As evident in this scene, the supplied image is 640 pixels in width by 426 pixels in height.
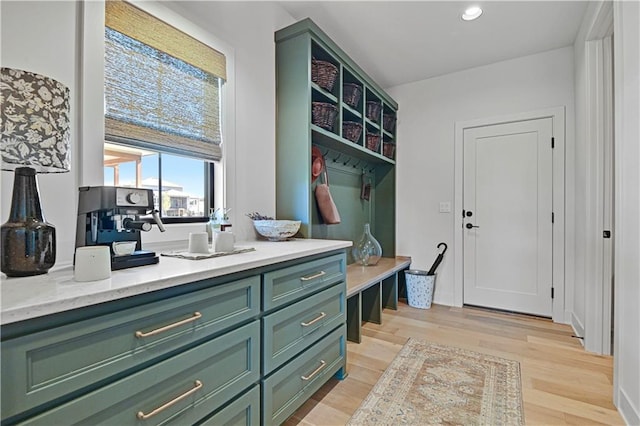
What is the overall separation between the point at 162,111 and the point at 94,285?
105 centimetres

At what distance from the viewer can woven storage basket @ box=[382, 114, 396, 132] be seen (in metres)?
3.59

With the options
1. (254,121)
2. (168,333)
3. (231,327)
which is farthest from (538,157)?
(168,333)

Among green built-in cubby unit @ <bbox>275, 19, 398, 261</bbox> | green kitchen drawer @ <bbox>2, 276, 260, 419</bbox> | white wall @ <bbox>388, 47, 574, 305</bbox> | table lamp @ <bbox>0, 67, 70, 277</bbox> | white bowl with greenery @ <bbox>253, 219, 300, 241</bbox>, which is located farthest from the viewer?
white wall @ <bbox>388, 47, 574, 305</bbox>

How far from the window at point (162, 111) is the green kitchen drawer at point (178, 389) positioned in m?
0.86

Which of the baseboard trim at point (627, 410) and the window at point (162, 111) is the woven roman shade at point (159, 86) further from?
the baseboard trim at point (627, 410)

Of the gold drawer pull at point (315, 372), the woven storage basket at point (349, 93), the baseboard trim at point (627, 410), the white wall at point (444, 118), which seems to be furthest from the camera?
the white wall at point (444, 118)

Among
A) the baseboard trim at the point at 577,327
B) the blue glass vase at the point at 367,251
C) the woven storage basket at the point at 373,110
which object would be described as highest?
the woven storage basket at the point at 373,110

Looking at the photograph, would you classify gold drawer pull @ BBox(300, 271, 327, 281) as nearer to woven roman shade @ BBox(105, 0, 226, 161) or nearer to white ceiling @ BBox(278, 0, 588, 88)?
woven roman shade @ BBox(105, 0, 226, 161)

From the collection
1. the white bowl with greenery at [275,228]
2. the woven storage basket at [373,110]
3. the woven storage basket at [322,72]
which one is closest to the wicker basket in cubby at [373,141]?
the woven storage basket at [373,110]

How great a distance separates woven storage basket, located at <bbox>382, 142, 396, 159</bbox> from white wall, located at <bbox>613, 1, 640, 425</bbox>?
2138 mm

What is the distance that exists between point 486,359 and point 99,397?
7.57ft

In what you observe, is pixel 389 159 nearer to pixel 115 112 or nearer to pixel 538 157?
pixel 538 157

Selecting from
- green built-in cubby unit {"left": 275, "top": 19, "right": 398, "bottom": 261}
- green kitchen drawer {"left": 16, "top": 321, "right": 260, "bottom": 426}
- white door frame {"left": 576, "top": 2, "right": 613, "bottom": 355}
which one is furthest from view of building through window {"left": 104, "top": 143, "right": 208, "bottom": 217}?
white door frame {"left": 576, "top": 2, "right": 613, "bottom": 355}

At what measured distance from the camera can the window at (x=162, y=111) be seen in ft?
4.66
